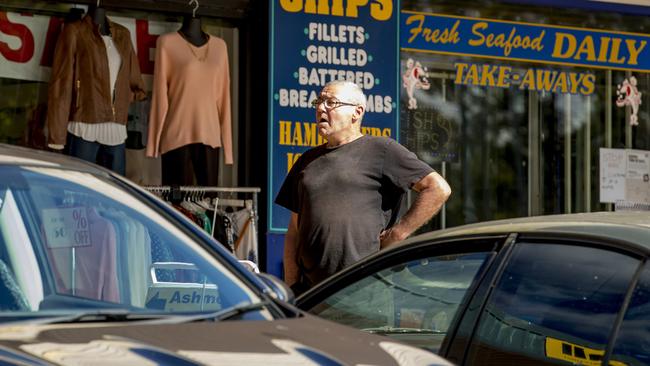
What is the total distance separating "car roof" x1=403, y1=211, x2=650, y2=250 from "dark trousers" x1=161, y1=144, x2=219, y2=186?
16.5ft

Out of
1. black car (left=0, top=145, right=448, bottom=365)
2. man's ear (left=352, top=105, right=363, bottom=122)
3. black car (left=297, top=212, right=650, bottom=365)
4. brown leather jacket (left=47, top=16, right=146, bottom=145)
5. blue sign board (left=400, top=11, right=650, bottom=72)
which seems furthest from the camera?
blue sign board (left=400, top=11, right=650, bottom=72)

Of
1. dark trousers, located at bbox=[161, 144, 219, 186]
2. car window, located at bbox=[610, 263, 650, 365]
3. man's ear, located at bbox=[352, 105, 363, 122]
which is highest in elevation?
man's ear, located at bbox=[352, 105, 363, 122]

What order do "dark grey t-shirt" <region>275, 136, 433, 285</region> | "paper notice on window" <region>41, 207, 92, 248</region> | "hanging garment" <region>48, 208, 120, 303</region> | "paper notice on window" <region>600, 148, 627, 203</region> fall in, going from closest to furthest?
"hanging garment" <region>48, 208, 120, 303</region>
"paper notice on window" <region>41, 207, 92, 248</region>
"dark grey t-shirt" <region>275, 136, 433, 285</region>
"paper notice on window" <region>600, 148, 627, 203</region>

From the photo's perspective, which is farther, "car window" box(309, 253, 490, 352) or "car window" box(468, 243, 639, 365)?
"car window" box(309, 253, 490, 352)

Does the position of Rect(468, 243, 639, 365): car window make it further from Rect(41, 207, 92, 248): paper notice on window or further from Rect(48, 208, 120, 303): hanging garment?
Rect(41, 207, 92, 248): paper notice on window

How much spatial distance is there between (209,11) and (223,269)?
6392 millimetres

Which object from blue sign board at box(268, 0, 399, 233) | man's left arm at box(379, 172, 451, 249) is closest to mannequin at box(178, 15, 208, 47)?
blue sign board at box(268, 0, 399, 233)

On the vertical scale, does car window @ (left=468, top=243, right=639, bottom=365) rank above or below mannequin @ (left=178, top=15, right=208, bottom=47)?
below

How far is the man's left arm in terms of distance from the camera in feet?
22.7

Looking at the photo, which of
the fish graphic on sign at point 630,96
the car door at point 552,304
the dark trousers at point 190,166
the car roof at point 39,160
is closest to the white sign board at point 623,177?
the fish graphic on sign at point 630,96

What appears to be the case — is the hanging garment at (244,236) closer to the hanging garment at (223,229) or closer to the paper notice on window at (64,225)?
the hanging garment at (223,229)

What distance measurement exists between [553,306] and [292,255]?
282cm

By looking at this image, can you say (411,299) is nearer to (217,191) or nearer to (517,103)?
(217,191)

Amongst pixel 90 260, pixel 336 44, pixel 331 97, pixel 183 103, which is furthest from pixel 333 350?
pixel 336 44
